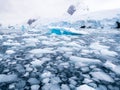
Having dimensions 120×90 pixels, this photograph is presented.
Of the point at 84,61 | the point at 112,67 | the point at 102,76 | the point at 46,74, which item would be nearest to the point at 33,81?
the point at 46,74

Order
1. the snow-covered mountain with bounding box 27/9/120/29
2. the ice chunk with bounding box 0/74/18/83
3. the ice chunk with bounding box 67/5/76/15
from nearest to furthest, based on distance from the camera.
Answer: the ice chunk with bounding box 0/74/18/83 < the snow-covered mountain with bounding box 27/9/120/29 < the ice chunk with bounding box 67/5/76/15

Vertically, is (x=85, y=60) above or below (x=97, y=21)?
above

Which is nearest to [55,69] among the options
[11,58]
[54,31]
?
[11,58]

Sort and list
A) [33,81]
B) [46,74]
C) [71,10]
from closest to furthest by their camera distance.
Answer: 1. [33,81]
2. [46,74]
3. [71,10]

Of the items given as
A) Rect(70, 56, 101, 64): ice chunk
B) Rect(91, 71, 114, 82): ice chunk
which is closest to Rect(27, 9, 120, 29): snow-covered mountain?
Rect(70, 56, 101, 64): ice chunk

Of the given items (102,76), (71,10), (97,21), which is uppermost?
(71,10)

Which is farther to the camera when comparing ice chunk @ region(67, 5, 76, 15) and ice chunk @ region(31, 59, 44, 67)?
ice chunk @ region(67, 5, 76, 15)

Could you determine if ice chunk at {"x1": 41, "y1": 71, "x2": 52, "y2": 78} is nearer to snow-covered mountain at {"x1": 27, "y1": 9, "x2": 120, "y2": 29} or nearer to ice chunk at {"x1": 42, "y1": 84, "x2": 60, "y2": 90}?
ice chunk at {"x1": 42, "y1": 84, "x2": 60, "y2": 90}

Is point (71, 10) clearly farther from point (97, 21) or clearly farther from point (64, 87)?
point (64, 87)

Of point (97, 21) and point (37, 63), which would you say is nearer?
point (37, 63)

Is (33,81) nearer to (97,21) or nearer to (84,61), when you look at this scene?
(84,61)

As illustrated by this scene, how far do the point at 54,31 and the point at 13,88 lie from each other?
464 cm

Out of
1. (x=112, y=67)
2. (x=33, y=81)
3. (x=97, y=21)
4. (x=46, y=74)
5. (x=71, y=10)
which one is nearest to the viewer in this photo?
(x=33, y=81)

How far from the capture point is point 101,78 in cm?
167
